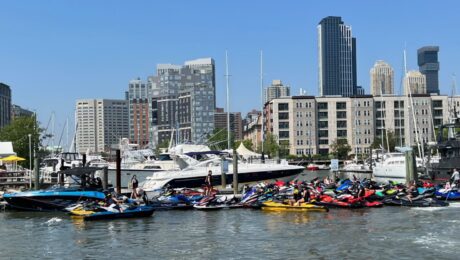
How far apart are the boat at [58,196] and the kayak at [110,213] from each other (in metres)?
2.78

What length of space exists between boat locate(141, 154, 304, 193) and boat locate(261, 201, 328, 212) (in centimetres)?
1141

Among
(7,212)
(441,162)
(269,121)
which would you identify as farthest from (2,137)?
(269,121)

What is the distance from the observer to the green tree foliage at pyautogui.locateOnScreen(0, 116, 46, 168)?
9011cm

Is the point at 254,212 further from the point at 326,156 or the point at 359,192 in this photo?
the point at 326,156

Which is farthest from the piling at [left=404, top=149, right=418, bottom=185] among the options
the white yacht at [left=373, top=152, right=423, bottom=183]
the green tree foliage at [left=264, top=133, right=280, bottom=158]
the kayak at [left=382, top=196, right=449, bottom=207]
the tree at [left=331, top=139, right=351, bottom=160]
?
the tree at [left=331, top=139, right=351, bottom=160]

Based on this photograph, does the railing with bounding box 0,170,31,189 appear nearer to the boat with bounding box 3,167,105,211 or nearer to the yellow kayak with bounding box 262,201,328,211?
the boat with bounding box 3,167,105,211

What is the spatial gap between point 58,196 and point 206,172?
1649cm

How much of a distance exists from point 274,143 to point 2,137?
84.9 m

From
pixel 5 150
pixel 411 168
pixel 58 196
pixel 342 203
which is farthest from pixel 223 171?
pixel 5 150

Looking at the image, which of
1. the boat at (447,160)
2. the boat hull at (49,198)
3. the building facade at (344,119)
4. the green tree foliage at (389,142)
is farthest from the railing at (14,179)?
the building facade at (344,119)

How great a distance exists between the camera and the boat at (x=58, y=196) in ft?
135

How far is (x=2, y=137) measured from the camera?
9669 cm

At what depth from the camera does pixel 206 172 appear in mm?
54812

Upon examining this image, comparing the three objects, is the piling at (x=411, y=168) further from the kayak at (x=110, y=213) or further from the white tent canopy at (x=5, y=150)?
the white tent canopy at (x=5, y=150)
